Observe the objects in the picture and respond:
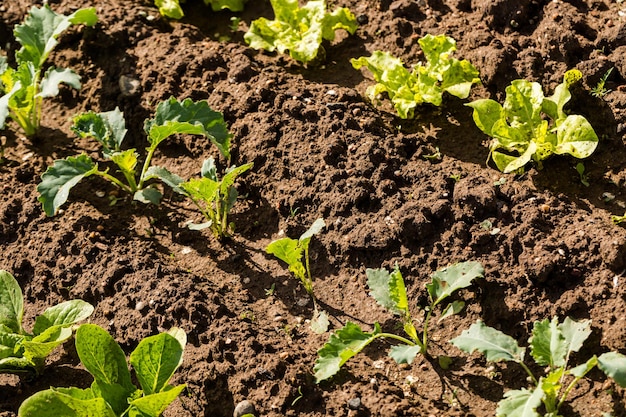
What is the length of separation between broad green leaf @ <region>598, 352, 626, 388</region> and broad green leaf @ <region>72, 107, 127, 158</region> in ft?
7.99

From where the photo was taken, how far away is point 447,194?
144 inches

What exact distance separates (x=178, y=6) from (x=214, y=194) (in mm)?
1563

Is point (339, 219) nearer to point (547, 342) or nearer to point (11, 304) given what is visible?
point (547, 342)

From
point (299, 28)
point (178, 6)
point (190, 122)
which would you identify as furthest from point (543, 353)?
point (178, 6)

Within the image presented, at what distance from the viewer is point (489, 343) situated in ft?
9.85

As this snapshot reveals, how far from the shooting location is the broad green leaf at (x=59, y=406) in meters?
3.06

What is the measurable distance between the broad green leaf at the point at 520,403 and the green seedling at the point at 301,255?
883mm

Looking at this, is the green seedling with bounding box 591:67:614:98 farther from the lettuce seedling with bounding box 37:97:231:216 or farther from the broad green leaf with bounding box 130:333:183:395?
the broad green leaf with bounding box 130:333:183:395

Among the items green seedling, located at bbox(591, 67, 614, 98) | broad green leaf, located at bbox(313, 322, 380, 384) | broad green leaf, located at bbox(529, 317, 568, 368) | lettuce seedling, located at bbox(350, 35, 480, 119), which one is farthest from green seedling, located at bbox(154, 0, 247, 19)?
broad green leaf, located at bbox(529, 317, 568, 368)

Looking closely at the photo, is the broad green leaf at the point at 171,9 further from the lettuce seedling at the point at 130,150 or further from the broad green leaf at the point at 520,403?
the broad green leaf at the point at 520,403

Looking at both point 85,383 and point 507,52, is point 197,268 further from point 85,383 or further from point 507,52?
point 507,52

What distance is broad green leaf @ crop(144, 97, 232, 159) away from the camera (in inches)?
151

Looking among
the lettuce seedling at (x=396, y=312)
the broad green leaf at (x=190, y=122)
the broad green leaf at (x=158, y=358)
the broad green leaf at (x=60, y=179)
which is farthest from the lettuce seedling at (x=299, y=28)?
the broad green leaf at (x=158, y=358)

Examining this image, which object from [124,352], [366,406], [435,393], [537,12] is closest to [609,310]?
[435,393]
